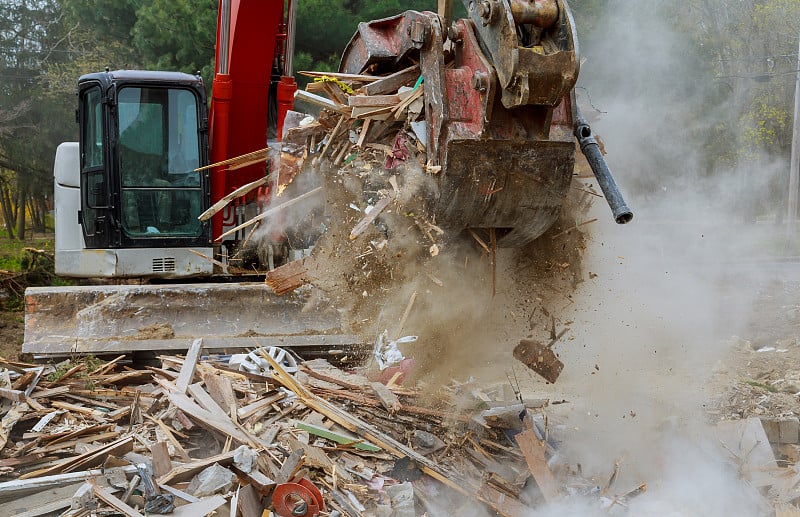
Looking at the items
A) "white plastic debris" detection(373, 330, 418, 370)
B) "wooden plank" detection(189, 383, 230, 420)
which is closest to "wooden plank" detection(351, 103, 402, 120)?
"white plastic debris" detection(373, 330, 418, 370)

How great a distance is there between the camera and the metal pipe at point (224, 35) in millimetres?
6297

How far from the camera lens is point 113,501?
3.53 m

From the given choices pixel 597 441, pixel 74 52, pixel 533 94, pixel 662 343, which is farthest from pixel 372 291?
pixel 74 52

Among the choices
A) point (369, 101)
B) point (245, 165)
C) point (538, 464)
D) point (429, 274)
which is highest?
point (369, 101)

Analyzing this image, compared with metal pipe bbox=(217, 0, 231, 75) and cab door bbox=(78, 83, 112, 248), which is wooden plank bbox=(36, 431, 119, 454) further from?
metal pipe bbox=(217, 0, 231, 75)

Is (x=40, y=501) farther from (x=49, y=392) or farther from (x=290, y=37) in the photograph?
(x=290, y=37)

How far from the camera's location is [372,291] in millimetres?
4629

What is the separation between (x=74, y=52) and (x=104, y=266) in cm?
1352

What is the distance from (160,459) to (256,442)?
1.70 feet

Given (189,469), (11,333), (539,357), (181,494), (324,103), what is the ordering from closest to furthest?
(181,494)
(189,469)
(324,103)
(539,357)
(11,333)

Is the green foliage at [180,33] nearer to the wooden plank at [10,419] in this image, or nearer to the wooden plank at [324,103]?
the wooden plank at [324,103]

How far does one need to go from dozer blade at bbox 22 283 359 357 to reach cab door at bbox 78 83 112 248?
2.21 feet

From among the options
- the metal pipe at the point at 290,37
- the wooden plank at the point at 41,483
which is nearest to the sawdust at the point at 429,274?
the wooden plank at the point at 41,483

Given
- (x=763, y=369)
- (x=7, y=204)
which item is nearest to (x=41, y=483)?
(x=763, y=369)
